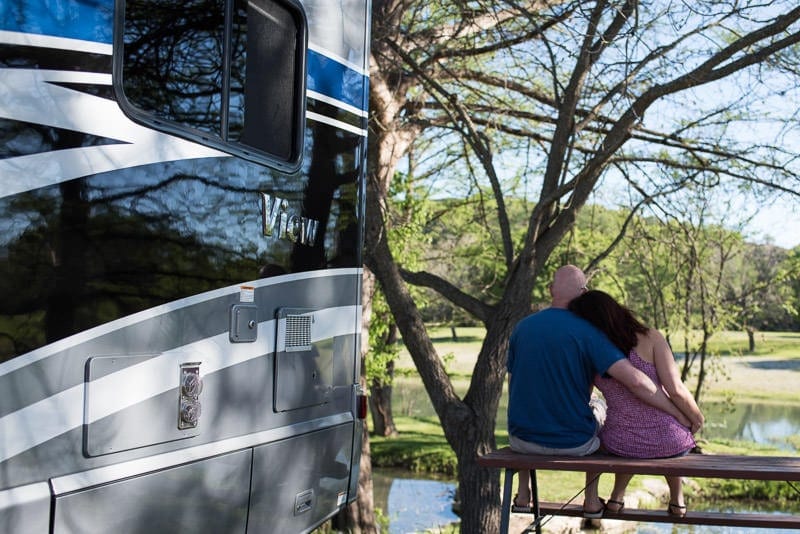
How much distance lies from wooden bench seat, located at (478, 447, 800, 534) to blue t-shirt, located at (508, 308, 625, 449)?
14 cm

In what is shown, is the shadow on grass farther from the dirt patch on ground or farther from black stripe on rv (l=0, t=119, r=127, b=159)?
black stripe on rv (l=0, t=119, r=127, b=159)

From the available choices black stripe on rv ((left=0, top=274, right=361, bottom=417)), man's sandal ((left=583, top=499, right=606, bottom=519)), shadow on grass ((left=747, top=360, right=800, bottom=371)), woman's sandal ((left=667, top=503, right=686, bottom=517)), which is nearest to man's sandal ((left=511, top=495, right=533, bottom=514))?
man's sandal ((left=583, top=499, right=606, bottom=519))

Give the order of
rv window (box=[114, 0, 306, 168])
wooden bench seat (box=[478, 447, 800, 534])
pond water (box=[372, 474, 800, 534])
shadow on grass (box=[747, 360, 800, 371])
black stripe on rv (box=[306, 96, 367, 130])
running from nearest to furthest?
1. rv window (box=[114, 0, 306, 168])
2. black stripe on rv (box=[306, 96, 367, 130])
3. wooden bench seat (box=[478, 447, 800, 534])
4. pond water (box=[372, 474, 800, 534])
5. shadow on grass (box=[747, 360, 800, 371])

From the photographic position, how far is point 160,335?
3.05 metres

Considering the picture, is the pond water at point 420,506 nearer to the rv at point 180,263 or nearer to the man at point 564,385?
→ the man at point 564,385

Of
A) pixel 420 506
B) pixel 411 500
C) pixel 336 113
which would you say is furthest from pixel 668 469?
pixel 411 500

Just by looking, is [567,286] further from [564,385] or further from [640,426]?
[640,426]

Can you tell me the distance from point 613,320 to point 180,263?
2638mm

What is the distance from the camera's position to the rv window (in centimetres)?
304

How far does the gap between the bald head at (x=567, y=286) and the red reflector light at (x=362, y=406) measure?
1264mm

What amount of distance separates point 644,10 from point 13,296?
637cm

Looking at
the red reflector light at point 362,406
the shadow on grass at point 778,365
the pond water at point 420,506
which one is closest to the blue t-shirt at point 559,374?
the red reflector light at point 362,406

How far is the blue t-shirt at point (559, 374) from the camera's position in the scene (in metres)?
4.96

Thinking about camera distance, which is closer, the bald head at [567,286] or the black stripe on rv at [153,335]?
the black stripe on rv at [153,335]
